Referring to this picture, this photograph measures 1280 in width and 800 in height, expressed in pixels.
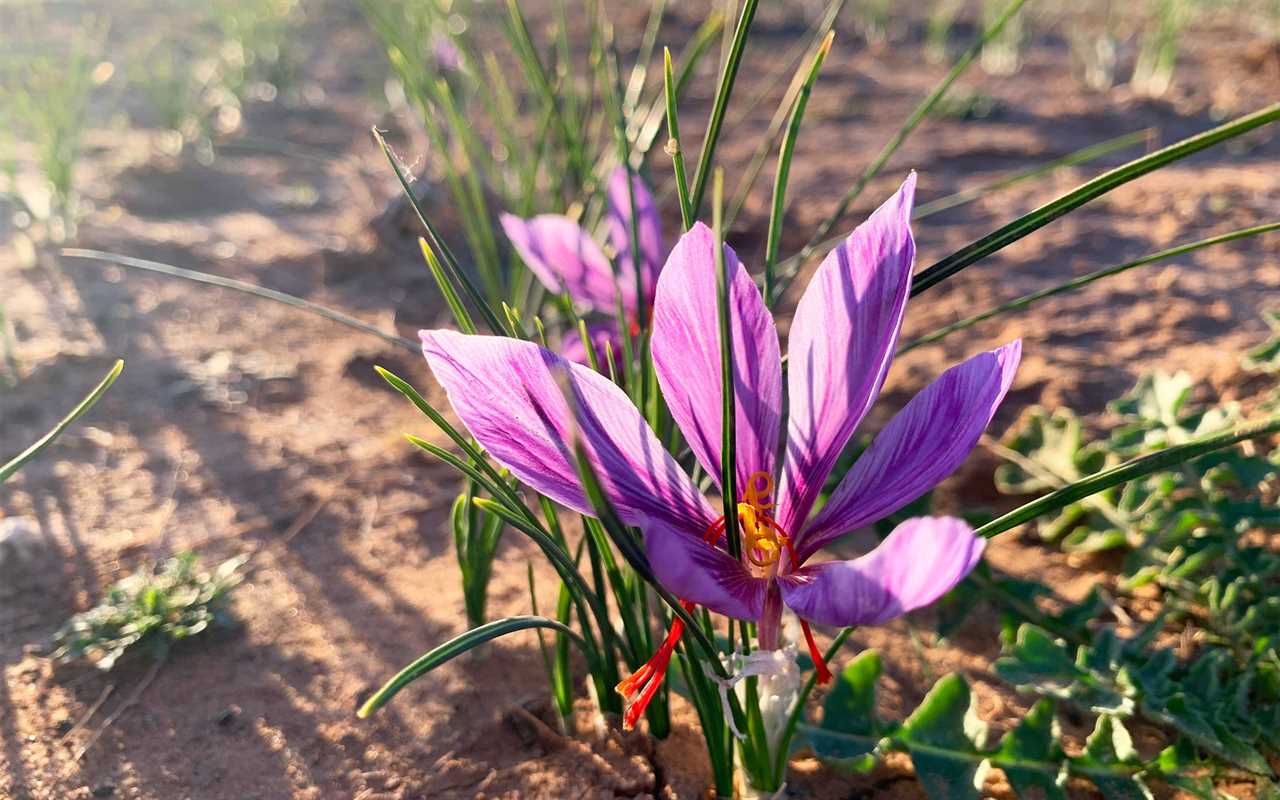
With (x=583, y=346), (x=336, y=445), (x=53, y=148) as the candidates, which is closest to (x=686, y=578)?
(x=583, y=346)

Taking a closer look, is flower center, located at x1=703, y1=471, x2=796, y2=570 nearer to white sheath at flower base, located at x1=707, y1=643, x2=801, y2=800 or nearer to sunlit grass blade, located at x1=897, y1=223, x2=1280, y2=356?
white sheath at flower base, located at x1=707, y1=643, x2=801, y2=800

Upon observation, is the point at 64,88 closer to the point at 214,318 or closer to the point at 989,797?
the point at 214,318

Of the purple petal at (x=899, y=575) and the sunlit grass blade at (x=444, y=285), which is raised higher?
the sunlit grass blade at (x=444, y=285)

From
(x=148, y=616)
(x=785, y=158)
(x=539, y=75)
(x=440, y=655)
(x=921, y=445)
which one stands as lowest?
(x=148, y=616)

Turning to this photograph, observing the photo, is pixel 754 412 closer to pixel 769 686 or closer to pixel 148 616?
pixel 769 686

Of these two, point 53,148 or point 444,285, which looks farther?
point 53,148

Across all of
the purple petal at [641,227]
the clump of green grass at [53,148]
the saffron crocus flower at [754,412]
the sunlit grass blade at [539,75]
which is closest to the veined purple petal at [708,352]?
the saffron crocus flower at [754,412]

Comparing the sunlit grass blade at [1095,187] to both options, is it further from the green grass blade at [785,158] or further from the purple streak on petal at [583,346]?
the purple streak on petal at [583,346]
